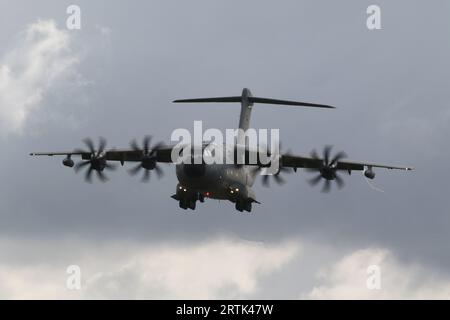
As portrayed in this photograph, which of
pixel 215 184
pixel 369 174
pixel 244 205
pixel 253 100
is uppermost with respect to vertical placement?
pixel 253 100

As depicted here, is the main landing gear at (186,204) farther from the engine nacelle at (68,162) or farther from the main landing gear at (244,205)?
the engine nacelle at (68,162)

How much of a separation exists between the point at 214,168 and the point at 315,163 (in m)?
7.96

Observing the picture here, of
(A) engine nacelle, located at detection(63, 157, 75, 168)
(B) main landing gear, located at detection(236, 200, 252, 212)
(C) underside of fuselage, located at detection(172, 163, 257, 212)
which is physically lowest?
(B) main landing gear, located at detection(236, 200, 252, 212)

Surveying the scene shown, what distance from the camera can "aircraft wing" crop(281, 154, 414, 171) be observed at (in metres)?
66.2

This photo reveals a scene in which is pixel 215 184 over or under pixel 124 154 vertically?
under

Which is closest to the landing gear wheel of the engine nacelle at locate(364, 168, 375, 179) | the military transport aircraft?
the military transport aircraft

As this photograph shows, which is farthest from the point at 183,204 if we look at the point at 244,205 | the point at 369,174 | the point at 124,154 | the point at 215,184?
the point at 369,174

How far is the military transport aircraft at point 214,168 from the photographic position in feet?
204

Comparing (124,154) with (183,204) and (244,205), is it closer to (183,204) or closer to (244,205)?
(183,204)

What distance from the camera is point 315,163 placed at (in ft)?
221

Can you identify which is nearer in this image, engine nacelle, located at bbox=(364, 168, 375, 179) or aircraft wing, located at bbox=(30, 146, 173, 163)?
aircraft wing, located at bbox=(30, 146, 173, 163)

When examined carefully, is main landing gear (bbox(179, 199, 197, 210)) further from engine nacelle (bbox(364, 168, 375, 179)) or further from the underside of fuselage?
engine nacelle (bbox(364, 168, 375, 179))
